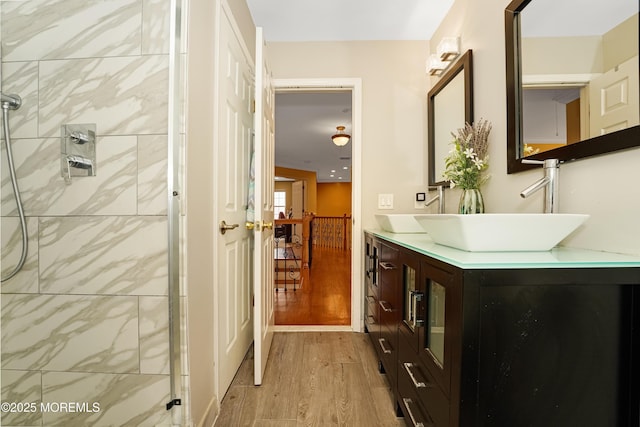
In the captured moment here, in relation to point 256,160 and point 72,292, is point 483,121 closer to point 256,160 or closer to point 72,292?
point 256,160

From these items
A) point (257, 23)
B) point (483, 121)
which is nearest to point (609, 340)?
point (483, 121)

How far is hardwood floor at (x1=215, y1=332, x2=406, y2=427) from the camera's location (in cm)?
136

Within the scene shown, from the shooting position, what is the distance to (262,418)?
4.46ft

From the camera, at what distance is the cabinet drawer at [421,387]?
2.73 feet

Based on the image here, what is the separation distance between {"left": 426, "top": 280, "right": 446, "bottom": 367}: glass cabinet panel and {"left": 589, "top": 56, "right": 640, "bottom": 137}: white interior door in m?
0.75

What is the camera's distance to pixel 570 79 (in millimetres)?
1021

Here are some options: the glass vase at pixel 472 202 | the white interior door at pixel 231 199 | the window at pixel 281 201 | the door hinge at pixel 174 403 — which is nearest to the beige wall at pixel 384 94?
the white interior door at pixel 231 199

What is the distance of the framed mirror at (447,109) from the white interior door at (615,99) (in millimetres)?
812

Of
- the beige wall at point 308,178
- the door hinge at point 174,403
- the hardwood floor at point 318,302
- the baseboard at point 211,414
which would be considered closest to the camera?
the door hinge at point 174,403

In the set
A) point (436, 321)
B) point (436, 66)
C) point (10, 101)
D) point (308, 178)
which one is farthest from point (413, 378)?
point (308, 178)

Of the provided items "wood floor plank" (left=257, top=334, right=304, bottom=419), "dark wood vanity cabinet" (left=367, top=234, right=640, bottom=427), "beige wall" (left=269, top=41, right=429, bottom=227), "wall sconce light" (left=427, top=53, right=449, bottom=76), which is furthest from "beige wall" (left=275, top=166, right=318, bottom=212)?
"dark wood vanity cabinet" (left=367, top=234, right=640, bottom=427)

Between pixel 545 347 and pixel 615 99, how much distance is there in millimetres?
794

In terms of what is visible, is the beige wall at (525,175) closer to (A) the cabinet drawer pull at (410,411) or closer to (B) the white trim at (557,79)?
(B) the white trim at (557,79)

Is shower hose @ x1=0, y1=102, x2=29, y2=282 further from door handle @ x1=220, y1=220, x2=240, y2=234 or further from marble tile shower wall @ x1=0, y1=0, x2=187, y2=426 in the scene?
door handle @ x1=220, y1=220, x2=240, y2=234
